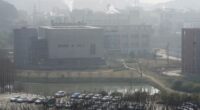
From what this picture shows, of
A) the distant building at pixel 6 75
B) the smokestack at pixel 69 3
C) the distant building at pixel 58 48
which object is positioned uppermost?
the smokestack at pixel 69 3

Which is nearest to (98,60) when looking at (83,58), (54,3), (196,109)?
(83,58)

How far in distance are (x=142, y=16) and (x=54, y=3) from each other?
9574mm

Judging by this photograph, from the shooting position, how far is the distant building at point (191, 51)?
404 inches

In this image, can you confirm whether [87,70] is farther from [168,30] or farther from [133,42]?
[168,30]

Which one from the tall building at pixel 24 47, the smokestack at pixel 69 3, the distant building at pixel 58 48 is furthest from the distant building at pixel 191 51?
the smokestack at pixel 69 3

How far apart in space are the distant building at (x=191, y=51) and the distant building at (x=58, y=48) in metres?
2.54

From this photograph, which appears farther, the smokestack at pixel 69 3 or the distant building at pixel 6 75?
the smokestack at pixel 69 3

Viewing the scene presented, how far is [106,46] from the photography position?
14.9 meters

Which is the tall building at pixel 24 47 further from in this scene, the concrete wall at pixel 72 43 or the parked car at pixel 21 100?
the parked car at pixel 21 100

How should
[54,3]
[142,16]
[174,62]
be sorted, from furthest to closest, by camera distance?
[54,3] → [142,16] → [174,62]

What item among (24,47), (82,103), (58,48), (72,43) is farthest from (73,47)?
(82,103)

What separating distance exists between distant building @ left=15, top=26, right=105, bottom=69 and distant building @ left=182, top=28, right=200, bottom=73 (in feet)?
8.34

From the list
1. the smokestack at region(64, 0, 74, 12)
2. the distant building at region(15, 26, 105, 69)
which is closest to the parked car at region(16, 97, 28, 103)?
the distant building at region(15, 26, 105, 69)

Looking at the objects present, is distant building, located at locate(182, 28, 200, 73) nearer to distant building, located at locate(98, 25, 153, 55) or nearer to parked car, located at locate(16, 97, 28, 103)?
parked car, located at locate(16, 97, 28, 103)
